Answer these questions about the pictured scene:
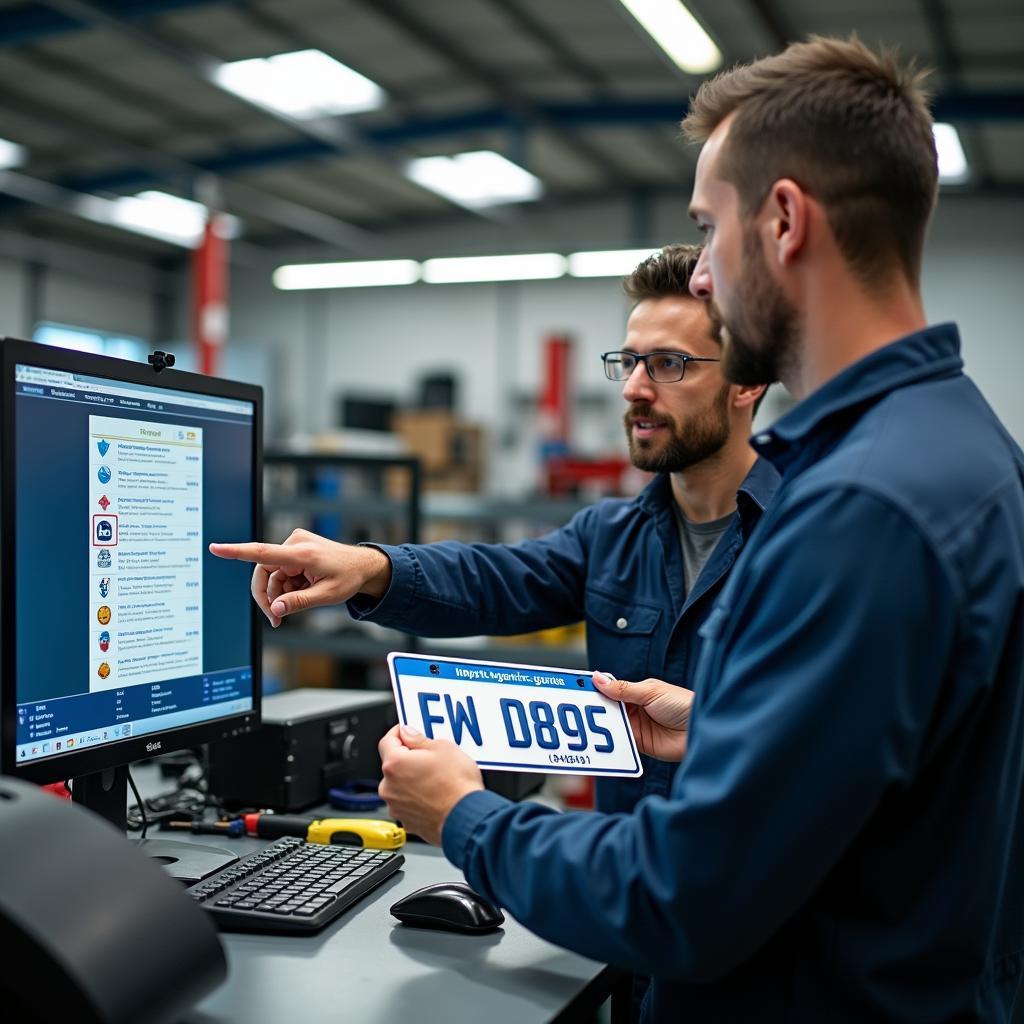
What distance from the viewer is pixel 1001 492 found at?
815mm

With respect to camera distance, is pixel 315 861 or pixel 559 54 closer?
pixel 315 861

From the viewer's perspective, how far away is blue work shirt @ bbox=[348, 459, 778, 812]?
5.27 feet

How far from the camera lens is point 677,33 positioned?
4.58 m

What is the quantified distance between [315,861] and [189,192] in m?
8.27

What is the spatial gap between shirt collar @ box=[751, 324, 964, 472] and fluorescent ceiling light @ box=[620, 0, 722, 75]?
3.80 meters

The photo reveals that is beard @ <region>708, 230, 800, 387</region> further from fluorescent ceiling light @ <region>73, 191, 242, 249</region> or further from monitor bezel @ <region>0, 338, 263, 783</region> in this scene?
fluorescent ceiling light @ <region>73, 191, 242, 249</region>

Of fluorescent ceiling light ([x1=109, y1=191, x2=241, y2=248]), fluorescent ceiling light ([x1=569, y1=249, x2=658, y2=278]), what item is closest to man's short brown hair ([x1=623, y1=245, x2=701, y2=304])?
fluorescent ceiling light ([x1=569, y1=249, x2=658, y2=278])

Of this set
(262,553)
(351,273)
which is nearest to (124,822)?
(262,553)

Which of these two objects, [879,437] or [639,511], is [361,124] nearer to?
[639,511]

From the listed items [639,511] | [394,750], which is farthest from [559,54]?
[394,750]

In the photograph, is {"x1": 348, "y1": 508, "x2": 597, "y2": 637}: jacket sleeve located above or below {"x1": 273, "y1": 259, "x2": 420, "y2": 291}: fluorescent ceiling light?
below

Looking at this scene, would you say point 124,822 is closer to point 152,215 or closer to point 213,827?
point 213,827

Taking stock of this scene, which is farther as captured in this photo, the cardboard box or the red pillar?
the cardboard box

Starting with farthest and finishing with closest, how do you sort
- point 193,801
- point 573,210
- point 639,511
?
point 573,210
point 639,511
point 193,801
